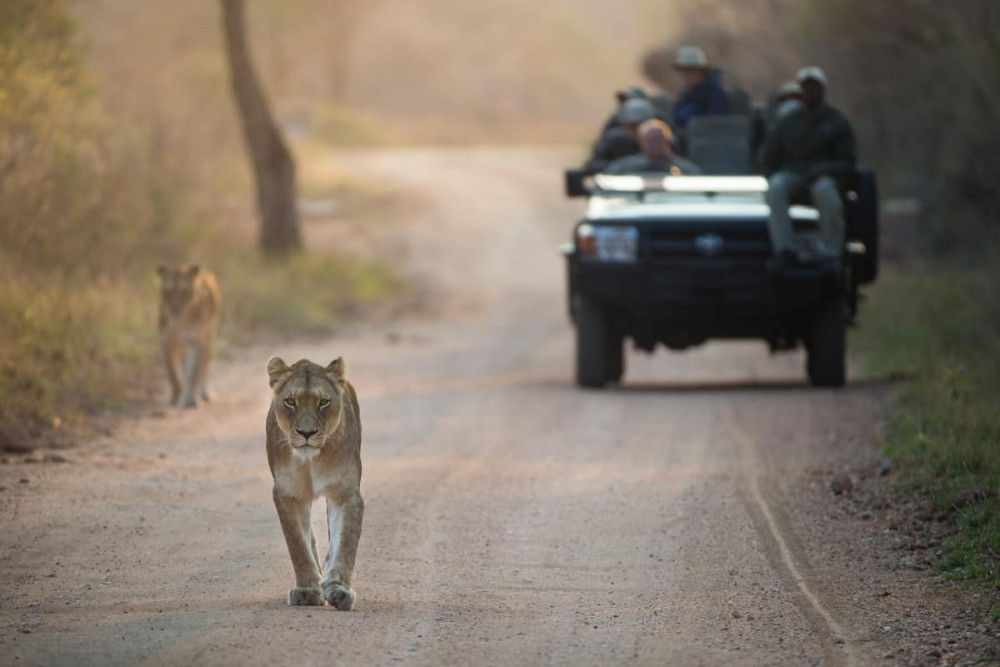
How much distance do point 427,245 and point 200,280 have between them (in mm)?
15076

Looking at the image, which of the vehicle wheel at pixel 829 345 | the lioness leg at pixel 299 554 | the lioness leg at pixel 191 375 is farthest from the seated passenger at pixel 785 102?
the lioness leg at pixel 299 554

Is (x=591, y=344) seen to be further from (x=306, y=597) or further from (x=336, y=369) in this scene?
(x=306, y=597)

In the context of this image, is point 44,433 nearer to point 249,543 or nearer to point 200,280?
point 200,280

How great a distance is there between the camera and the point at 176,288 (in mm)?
12164

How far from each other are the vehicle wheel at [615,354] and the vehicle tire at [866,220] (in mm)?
1944

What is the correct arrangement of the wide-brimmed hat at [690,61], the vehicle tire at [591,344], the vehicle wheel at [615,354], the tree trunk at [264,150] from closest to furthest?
the vehicle tire at [591,344] → the vehicle wheel at [615,354] → the wide-brimmed hat at [690,61] → the tree trunk at [264,150]

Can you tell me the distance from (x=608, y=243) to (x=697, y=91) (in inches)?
94.1

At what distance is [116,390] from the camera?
1236 cm

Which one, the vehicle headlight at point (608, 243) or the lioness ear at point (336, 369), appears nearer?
the lioness ear at point (336, 369)

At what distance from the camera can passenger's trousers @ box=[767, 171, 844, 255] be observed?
465 inches

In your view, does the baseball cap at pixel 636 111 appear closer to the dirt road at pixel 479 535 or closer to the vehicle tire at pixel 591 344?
the vehicle tire at pixel 591 344

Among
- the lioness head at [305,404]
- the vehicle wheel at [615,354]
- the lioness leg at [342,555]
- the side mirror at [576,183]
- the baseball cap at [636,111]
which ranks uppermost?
the baseball cap at [636,111]

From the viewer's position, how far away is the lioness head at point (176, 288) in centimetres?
1211

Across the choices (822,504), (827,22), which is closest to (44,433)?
(822,504)
